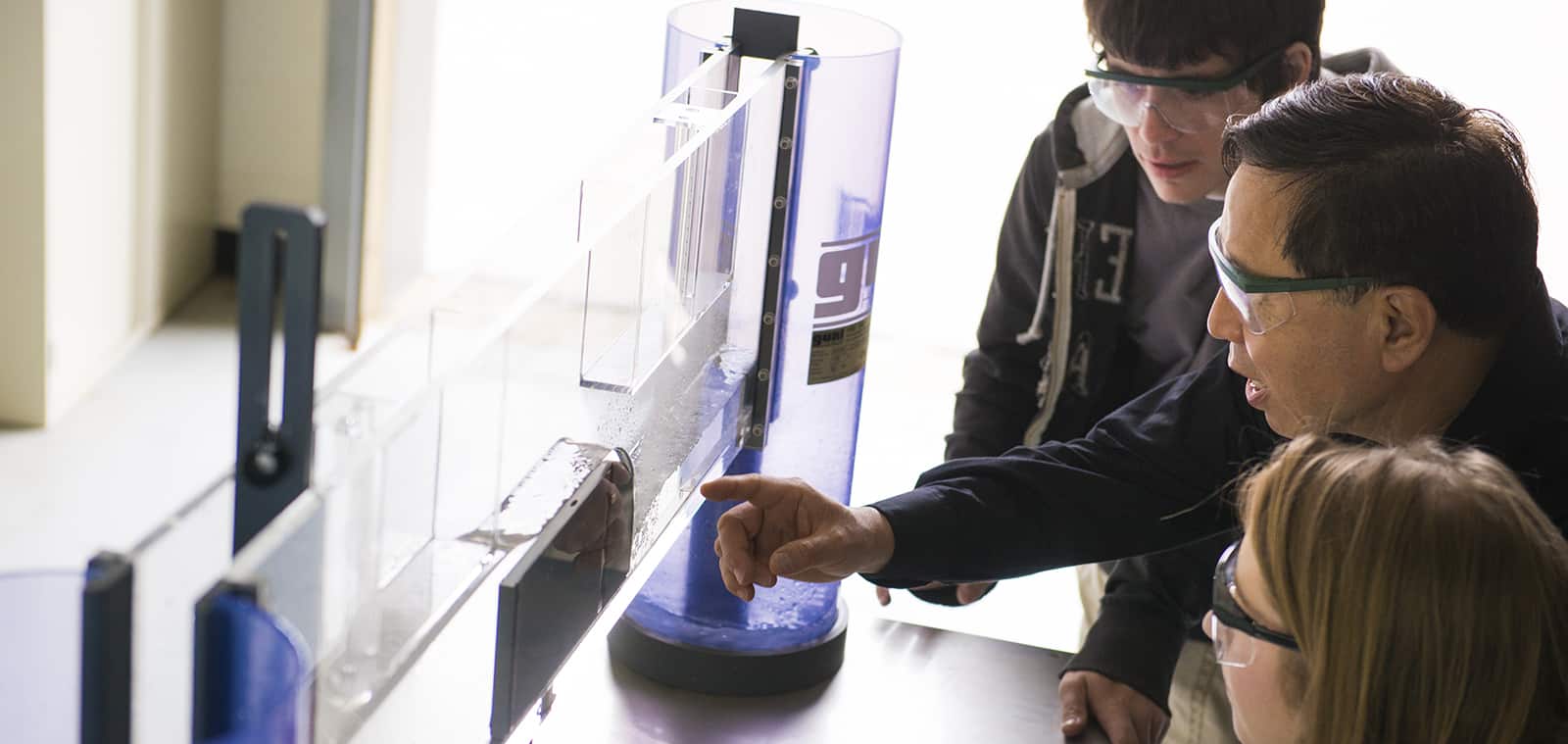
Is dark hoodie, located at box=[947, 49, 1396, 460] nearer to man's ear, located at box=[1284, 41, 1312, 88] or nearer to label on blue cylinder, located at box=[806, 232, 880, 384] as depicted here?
man's ear, located at box=[1284, 41, 1312, 88]

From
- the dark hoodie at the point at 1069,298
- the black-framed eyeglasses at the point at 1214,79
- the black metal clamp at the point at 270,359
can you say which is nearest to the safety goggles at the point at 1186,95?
the black-framed eyeglasses at the point at 1214,79

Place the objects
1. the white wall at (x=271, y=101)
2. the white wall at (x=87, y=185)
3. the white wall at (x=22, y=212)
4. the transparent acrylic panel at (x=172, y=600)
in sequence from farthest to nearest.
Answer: the white wall at (x=271, y=101), the white wall at (x=87, y=185), the white wall at (x=22, y=212), the transparent acrylic panel at (x=172, y=600)

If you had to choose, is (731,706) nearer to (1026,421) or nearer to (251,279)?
(1026,421)

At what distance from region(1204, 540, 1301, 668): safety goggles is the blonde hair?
0.04 m

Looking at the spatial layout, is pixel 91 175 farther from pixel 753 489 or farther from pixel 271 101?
pixel 753 489

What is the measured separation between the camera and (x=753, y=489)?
1241 mm

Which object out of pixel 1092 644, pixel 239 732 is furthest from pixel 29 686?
pixel 1092 644

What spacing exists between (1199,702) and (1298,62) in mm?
635

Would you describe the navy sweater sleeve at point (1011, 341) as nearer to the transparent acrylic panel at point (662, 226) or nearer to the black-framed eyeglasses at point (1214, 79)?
the black-framed eyeglasses at point (1214, 79)

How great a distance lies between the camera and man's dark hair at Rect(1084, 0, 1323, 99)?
60.7 inches

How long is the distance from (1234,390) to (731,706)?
51 centimetres

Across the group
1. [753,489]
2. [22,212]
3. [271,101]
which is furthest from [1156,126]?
[271,101]

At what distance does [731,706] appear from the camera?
1368 mm

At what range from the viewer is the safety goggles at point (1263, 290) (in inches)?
46.9
